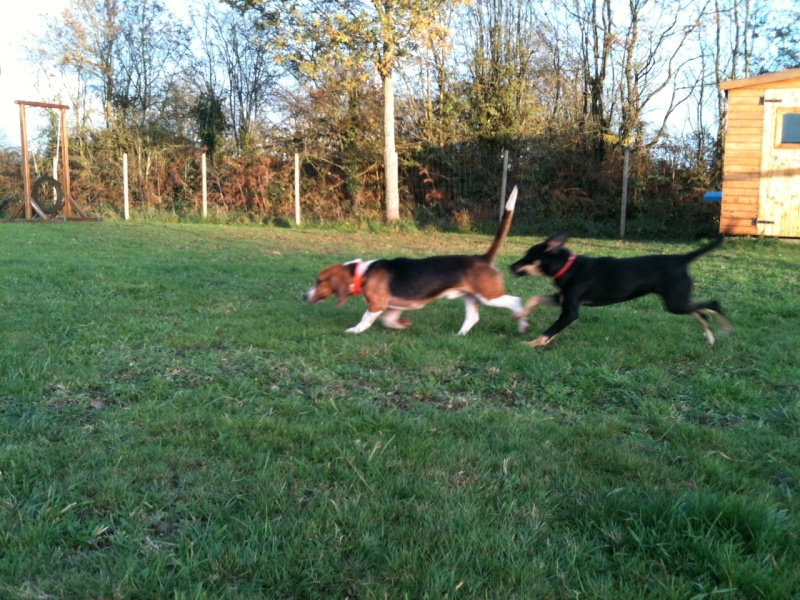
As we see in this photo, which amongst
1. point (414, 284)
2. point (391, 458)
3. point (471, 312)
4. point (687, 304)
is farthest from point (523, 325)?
point (391, 458)

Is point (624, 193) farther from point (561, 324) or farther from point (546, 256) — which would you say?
point (561, 324)

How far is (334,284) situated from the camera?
6.15m

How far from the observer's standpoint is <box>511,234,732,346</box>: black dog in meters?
5.54

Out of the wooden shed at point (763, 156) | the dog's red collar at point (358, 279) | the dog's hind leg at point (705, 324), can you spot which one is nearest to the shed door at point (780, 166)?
the wooden shed at point (763, 156)

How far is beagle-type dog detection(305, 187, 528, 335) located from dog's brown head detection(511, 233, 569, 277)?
1.23ft

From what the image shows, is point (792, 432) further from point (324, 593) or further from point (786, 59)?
point (786, 59)

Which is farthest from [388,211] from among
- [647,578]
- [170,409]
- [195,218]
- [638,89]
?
[647,578]

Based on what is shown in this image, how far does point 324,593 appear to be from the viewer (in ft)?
6.85

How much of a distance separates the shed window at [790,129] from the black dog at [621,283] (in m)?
11.8

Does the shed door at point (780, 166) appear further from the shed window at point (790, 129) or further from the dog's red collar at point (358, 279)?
the dog's red collar at point (358, 279)

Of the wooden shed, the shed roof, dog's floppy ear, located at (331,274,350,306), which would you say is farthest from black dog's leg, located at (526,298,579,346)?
the shed roof

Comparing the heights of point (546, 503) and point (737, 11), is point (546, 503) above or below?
below

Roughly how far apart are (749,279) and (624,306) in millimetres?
3350

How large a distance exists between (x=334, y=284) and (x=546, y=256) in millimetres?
2107
